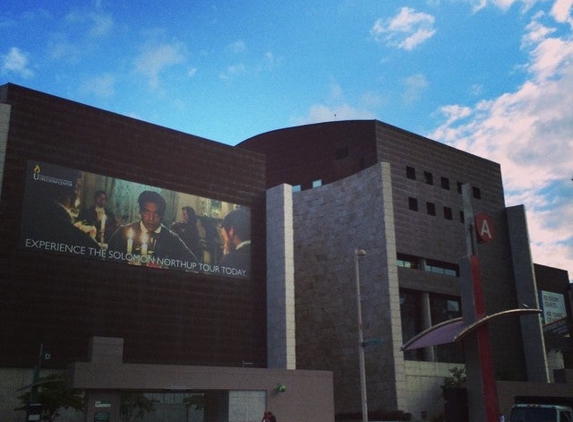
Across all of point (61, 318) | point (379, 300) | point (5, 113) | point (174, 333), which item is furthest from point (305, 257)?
point (5, 113)

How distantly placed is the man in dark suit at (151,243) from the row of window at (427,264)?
68.7ft

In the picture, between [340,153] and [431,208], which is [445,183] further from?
[340,153]

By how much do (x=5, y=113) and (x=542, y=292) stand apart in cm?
6643

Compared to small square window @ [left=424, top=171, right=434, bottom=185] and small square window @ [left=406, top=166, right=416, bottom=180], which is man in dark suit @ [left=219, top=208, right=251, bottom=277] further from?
small square window @ [left=424, top=171, right=434, bottom=185]

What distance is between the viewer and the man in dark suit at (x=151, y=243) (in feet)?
151

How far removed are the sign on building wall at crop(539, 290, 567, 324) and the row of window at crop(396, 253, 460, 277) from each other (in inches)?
861

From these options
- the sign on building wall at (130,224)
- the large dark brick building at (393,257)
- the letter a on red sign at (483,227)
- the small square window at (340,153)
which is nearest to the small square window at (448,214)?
the large dark brick building at (393,257)

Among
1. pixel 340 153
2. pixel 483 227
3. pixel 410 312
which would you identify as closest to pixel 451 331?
pixel 483 227

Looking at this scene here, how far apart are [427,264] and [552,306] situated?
28828mm

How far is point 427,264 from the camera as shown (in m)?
62.6

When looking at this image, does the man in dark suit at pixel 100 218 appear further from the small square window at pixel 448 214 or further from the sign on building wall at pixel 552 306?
the sign on building wall at pixel 552 306

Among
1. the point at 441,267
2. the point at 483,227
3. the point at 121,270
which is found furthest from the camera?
the point at 441,267

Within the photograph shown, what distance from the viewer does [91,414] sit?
32.3 m

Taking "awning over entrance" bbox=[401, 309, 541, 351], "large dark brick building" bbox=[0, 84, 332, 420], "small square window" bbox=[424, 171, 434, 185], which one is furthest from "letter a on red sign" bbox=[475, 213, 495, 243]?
"small square window" bbox=[424, 171, 434, 185]
